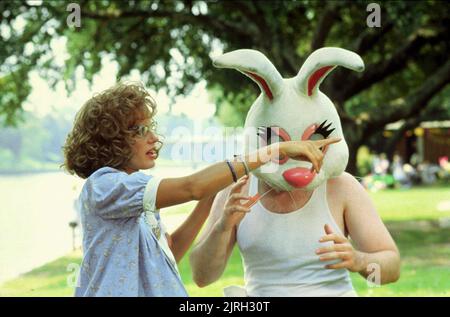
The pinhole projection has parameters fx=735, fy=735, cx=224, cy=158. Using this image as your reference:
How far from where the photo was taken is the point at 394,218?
12.8 m

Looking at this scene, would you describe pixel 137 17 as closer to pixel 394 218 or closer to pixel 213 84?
pixel 213 84

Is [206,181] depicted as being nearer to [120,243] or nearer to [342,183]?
[120,243]

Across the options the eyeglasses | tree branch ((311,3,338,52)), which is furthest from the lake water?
tree branch ((311,3,338,52))

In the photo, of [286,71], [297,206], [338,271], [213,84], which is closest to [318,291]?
[338,271]

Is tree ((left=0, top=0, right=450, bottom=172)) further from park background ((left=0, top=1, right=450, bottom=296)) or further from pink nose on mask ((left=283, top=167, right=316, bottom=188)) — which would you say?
pink nose on mask ((left=283, top=167, right=316, bottom=188))

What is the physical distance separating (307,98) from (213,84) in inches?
293

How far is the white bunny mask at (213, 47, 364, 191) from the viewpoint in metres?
2.52

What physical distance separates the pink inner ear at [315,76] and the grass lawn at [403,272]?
2.70 metres

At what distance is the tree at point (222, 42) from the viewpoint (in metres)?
8.41

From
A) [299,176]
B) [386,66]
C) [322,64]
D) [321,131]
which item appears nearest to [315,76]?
[322,64]

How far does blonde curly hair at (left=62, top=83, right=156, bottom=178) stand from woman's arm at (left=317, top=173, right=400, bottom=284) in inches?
27.3

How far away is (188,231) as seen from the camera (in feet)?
8.59

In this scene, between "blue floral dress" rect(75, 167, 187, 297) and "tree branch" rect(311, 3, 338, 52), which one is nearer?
"blue floral dress" rect(75, 167, 187, 297)

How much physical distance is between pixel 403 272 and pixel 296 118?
196 inches
